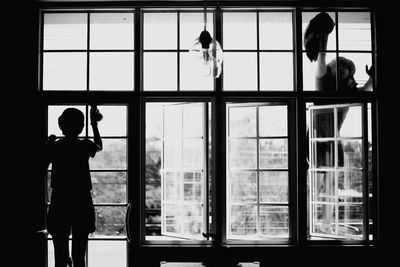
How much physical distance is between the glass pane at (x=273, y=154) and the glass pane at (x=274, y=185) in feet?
0.30

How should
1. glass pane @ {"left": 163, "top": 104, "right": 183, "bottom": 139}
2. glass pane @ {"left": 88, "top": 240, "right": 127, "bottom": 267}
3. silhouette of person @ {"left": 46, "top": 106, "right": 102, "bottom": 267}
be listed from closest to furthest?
silhouette of person @ {"left": 46, "top": 106, "right": 102, "bottom": 267} < glass pane @ {"left": 88, "top": 240, "right": 127, "bottom": 267} < glass pane @ {"left": 163, "top": 104, "right": 183, "bottom": 139}

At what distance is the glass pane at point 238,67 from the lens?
4734mm

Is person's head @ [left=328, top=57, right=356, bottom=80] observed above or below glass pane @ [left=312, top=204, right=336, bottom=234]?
above

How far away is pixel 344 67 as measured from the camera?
4.76 meters

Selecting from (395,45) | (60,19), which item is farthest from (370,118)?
(60,19)

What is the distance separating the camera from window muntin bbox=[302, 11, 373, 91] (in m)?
4.76

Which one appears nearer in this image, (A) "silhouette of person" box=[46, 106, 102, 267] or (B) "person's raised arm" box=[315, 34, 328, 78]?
(A) "silhouette of person" box=[46, 106, 102, 267]

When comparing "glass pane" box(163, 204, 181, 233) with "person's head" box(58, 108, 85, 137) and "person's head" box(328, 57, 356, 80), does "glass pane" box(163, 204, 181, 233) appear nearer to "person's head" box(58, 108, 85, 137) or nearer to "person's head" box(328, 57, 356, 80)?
"person's head" box(58, 108, 85, 137)

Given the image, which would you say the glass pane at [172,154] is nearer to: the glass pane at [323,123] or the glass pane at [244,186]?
the glass pane at [244,186]

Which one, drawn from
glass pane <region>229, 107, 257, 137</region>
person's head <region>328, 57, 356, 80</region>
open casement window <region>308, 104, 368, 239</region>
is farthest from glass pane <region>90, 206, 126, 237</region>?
person's head <region>328, 57, 356, 80</region>

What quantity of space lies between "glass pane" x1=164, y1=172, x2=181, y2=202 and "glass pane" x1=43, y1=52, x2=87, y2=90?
4.61 ft

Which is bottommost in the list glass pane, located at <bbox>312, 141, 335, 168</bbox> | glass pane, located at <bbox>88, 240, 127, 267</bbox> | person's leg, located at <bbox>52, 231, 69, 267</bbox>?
glass pane, located at <bbox>88, 240, 127, 267</bbox>

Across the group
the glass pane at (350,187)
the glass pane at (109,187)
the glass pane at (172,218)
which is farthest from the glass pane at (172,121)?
the glass pane at (350,187)

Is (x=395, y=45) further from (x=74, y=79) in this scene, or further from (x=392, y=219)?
(x=74, y=79)
